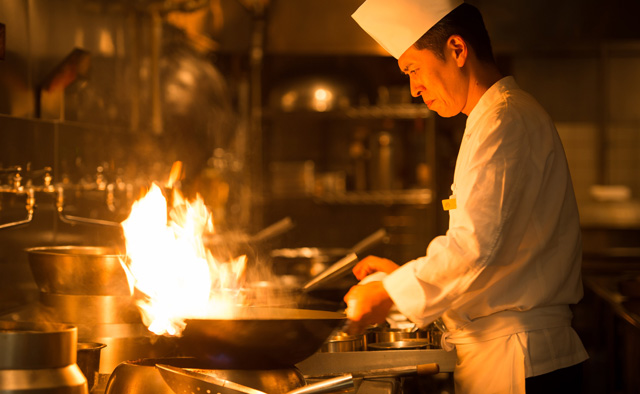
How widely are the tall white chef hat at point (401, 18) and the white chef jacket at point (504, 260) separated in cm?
23

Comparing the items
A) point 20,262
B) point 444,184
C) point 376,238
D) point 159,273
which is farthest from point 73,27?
point 444,184

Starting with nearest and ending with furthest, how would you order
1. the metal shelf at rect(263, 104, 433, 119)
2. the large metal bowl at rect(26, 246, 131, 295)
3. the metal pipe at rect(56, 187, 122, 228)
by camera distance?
the large metal bowl at rect(26, 246, 131, 295) < the metal pipe at rect(56, 187, 122, 228) < the metal shelf at rect(263, 104, 433, 119)

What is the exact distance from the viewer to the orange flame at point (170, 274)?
1.61 meters

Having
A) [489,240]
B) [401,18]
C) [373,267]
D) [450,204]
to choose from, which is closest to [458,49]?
[401,18]

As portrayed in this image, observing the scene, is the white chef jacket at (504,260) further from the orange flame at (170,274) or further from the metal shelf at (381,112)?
the metal shelf at (381,112)

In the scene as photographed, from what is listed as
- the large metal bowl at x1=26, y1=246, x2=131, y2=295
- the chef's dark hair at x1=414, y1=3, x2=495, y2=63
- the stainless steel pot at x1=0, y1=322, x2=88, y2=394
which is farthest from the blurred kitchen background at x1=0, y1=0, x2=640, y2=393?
the stainless steel pot at x1=0, y1=322, x2=88, y2=394

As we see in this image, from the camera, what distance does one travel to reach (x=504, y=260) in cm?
175

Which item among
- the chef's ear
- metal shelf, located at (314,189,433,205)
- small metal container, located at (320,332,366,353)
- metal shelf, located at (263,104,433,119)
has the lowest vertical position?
small metal container, located at (320,332,366,353)

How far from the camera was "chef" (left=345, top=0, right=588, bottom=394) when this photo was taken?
1675 millimetres

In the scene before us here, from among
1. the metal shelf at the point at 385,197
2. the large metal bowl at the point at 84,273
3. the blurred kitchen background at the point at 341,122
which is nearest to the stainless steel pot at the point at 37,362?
the large metal bowl at the point at 84,273

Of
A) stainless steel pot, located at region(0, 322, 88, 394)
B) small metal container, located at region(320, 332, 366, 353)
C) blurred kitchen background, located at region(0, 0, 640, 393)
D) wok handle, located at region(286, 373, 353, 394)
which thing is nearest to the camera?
stainless steel pot, located at region(0, 322, 88, 394)

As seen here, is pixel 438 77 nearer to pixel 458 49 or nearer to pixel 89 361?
pixel 458 49

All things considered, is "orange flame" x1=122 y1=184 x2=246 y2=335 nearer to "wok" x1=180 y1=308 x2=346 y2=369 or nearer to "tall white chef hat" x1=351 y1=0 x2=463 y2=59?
"wok" x1=180 y1=308 x2=346 y2=369

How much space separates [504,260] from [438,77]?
0.48 m
